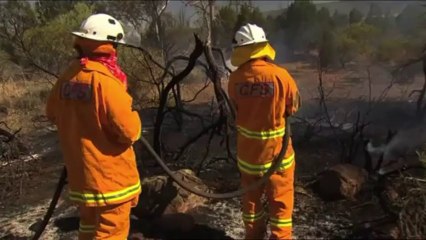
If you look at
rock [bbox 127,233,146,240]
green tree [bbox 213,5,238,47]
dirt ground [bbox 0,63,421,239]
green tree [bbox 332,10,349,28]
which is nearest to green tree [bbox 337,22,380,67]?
green tree [bbox 332,10,349,28]

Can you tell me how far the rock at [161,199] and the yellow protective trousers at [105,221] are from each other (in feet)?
3.78

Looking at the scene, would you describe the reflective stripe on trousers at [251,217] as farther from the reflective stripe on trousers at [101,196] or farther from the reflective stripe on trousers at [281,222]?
the reflective stripe on trousers at [101,196]

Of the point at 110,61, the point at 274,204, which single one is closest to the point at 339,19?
the point at 274,204

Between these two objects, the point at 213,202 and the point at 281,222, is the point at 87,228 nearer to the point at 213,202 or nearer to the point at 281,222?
the point at 281,222

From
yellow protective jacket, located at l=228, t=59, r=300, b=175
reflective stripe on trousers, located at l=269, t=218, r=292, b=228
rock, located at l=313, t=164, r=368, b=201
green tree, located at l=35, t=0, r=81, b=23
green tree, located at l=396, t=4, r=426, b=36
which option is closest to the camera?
yellow protective jacket, located at l=228, t=59, r=300, b=175

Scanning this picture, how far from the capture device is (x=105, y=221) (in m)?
2.95

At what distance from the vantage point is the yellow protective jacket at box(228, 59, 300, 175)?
3475mm

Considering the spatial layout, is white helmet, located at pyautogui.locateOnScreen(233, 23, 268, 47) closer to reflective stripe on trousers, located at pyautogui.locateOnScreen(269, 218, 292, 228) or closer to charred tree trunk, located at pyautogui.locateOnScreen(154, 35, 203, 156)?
charred tree trunk, located at pyautogui.locateOnScreen(154, 35, 203, 156)

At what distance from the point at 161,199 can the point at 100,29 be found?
1.89 m

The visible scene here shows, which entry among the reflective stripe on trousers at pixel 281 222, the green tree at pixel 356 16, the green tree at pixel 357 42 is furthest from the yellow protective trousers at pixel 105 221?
the green tree at pixel 356 16

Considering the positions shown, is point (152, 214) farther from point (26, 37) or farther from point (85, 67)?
point (26, 37)

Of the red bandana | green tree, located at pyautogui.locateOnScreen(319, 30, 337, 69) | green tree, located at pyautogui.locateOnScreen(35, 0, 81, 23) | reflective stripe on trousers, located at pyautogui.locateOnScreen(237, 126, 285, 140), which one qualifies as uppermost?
the red bandana

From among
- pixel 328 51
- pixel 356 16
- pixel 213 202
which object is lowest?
pixel 328 51

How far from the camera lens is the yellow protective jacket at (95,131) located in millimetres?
2771
